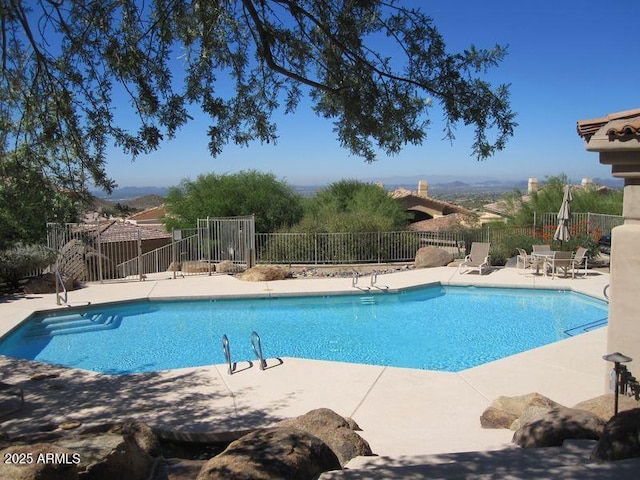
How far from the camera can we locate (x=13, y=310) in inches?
477

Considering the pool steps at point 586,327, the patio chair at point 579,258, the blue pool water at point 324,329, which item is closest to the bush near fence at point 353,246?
the patio chair at point 579,258

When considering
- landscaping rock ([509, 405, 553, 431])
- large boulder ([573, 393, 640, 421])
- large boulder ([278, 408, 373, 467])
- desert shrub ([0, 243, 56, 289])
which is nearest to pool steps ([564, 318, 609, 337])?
large boulder ([573, 393, 640, 421])

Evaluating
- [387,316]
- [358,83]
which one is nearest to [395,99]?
[358,83]

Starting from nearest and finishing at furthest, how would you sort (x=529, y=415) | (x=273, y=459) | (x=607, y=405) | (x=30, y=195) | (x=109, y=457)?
1. (x=273, y=459)
2. (x=109, y=457)
3. (x=529, y=415)
4. (x=607, y=405)
5. (x=30, y=195)

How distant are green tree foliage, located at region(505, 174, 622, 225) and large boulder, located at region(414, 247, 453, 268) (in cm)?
539

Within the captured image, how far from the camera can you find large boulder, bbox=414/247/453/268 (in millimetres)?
18250

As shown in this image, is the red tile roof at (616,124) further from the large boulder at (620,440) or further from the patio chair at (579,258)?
the patio chair at (579,258)

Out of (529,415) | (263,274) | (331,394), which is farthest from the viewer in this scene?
(263,274)

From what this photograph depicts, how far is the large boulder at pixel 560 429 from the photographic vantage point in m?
4.40

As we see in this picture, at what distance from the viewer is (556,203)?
2183 cm

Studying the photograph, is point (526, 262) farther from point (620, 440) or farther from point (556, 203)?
point (620, 440)

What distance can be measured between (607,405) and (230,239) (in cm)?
1373

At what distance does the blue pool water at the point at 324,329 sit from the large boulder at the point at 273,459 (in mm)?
6217

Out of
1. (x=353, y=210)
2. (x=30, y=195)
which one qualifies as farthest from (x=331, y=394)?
(x=353, y=210)
